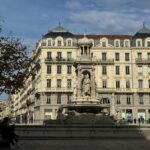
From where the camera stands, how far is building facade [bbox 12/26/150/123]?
97.4m

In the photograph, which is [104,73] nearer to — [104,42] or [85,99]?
[104,42]

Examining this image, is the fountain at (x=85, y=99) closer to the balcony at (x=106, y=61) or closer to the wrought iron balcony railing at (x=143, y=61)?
the balcony at (x=106, y=61)

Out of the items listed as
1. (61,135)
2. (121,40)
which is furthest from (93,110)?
(121,40)

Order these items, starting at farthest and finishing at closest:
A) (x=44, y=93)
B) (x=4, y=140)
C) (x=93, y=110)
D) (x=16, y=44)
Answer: (x=44, y=93) → (x=93, y=110) → (x=16, y=44) → (x=4, y=140)

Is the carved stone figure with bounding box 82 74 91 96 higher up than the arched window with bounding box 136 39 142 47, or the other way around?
the arched window with bounding box 136 39 142 47

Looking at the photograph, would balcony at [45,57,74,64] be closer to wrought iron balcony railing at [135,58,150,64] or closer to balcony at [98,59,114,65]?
balcony at [98,59,114,65]

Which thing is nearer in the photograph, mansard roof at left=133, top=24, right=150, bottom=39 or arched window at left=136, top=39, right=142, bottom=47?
arched window at left=136, top=39, right=142, bottom=47

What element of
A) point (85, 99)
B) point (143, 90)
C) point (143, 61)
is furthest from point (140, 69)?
point (85, 99)

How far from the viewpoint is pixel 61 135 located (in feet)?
115

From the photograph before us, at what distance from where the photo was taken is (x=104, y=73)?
9950 centimetres

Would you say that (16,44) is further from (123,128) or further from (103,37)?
(103,37)

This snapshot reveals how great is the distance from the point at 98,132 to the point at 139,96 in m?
63.4

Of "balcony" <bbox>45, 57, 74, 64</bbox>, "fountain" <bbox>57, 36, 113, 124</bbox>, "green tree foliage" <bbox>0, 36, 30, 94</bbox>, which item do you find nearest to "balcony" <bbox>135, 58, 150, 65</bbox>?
"balcony" <bbox>45, 57, 74, 64</bbox>

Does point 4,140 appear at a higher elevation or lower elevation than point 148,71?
lower
